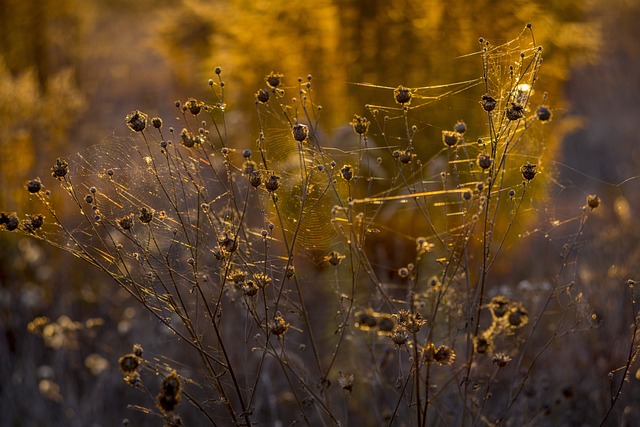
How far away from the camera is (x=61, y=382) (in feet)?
11.7

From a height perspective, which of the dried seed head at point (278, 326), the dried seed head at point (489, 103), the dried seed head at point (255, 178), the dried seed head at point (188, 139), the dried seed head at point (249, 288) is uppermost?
the dried seed head at point (489, 103)

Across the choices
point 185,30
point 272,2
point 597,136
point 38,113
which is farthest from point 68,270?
point 597,136

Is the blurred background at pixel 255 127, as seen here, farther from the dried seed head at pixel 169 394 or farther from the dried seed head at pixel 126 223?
the dried seed head at pixel 169 394

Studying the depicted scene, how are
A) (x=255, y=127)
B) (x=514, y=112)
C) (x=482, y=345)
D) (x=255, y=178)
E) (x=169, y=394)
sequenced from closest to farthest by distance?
(x=169, y=394) → (x=514, y=112) → (x=255, y=178) → (x=482, y=345) → (x=255, y=127)

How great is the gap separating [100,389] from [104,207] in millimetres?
1716

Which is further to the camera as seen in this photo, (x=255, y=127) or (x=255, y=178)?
(x=255, y=127)

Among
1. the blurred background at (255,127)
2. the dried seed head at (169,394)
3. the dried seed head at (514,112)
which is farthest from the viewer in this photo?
the blurred background at (255,127)

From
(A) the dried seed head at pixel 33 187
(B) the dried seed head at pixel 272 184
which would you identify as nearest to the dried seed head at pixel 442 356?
(B) the dried seed head at pixel 272 184

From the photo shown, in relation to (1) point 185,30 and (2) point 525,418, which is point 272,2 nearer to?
(1) point 185,30

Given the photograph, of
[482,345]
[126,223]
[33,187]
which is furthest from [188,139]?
[482,345]

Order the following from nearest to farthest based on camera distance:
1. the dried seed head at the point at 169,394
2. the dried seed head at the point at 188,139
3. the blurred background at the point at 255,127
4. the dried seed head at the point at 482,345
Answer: the dried seed head at the point at 169,394 < the dried seed head at the point at 188,139 < the dried seed head at the point at 482,345 < the blurred background at the point at 255,127

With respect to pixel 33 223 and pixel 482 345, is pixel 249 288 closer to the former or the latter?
pixel 33 223

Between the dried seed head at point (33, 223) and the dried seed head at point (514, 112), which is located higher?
the dried seed head at point (514, 112)

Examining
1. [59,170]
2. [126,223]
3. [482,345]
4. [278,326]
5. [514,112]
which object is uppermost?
[514,112]
